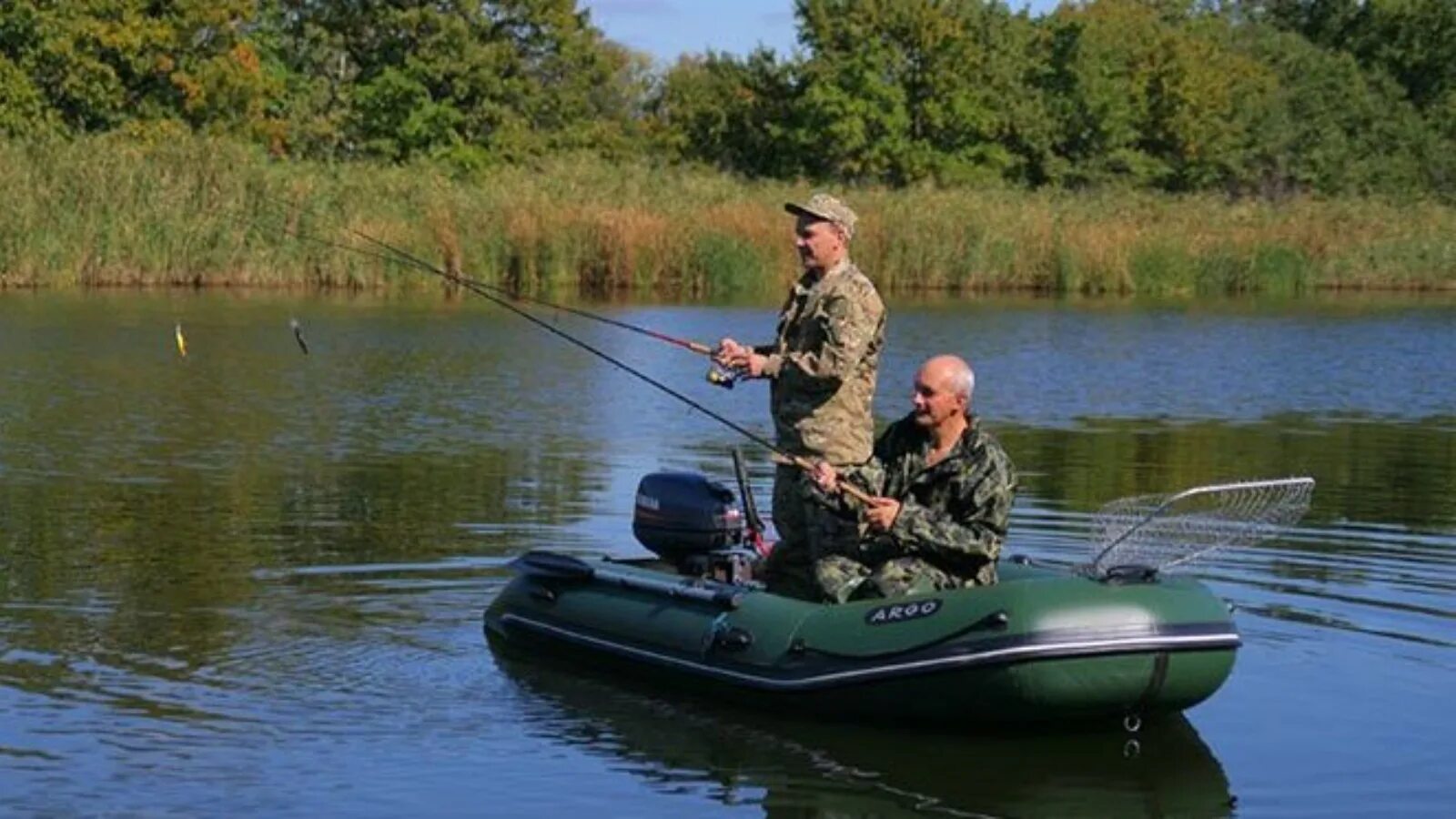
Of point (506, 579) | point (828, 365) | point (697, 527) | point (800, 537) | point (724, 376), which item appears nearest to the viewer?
point (828, 365)

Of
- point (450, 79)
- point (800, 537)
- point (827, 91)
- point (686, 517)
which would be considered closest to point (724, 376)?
point (686, 517)

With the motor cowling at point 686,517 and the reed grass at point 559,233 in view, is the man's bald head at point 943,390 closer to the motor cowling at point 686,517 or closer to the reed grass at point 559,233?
the motor cowling at point 686,517

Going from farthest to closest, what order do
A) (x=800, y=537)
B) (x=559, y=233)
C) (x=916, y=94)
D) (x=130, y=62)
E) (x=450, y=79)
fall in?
1. (x=916, y=94)
2. (x=450, y=79)
3. (x=130, y=62)
4. (x=559, y=233)
5. (x=800, y=537)

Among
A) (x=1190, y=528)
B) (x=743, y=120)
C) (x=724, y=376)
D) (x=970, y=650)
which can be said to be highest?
(x=743, y=120)

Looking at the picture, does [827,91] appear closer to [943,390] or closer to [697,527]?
[697,527]

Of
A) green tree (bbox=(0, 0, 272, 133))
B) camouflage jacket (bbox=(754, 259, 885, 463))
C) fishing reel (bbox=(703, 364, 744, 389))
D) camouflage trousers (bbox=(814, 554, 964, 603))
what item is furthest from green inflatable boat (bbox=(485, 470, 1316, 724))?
green tree (bbox=(0, 0, 272, 133))

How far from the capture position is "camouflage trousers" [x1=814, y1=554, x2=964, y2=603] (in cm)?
830

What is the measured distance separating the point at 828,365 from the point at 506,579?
2.84 m

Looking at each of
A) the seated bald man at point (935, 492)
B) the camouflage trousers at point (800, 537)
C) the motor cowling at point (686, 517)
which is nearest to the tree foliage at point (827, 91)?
the motor cowling at point (686, 517)

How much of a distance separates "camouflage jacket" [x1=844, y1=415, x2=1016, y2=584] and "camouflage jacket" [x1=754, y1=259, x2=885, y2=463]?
47cm

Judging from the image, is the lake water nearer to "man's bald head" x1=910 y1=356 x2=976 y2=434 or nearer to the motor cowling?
the motor cowling

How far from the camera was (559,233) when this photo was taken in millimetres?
30672

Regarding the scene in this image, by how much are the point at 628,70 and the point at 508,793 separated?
90.0 m

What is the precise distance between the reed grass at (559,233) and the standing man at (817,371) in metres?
18.6
